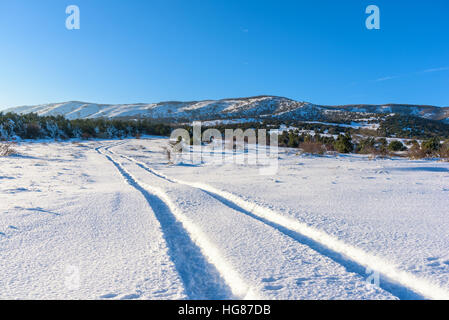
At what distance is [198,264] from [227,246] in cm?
32

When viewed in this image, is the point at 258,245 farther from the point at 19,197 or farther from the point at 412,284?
the point at 19,197

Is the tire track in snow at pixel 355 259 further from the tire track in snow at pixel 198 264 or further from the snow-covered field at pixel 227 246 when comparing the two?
the tire track in snow at pixel 198 264

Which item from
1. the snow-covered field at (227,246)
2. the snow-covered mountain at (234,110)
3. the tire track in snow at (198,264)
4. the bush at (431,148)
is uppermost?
the snow-covered mountain at (234,110)

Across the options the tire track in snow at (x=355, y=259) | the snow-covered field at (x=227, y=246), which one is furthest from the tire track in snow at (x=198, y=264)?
the tire track in snow at (x=355, y=259)

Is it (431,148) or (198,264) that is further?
(431,148)

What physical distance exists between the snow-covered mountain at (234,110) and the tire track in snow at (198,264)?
6333cm

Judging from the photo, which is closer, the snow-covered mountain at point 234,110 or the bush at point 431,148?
the bush at point 431,148

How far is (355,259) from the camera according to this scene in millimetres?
2031

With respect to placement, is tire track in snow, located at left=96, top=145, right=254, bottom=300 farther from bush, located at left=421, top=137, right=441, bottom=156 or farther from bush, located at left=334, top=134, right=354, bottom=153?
bush, located at left=334, top=134, right=354, bottom=153

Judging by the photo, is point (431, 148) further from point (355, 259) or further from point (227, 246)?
point (227, 246)

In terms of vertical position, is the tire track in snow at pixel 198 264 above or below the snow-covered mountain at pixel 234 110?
below

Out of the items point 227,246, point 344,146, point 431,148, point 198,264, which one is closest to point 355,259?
point 227,246

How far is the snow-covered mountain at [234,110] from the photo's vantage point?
71688 mm
